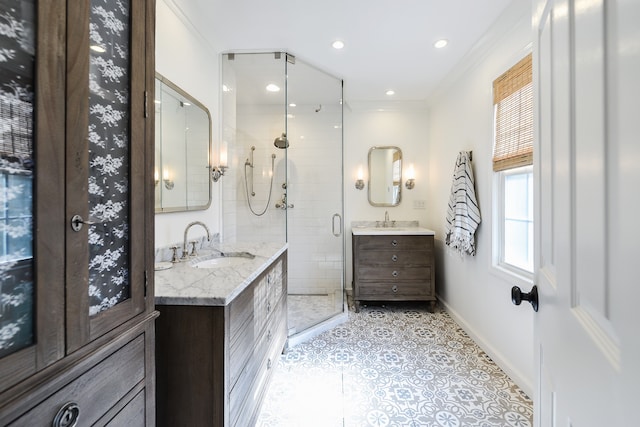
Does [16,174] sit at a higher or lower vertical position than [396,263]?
higher

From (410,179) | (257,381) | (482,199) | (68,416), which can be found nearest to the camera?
(68,416)

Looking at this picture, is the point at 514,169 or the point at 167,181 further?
the point at 514,169

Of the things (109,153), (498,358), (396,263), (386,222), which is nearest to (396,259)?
(396,263)

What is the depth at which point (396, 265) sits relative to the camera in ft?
10.6

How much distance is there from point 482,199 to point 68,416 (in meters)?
2.71

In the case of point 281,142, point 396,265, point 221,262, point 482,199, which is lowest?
point 396,265

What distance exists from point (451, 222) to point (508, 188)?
64 centimetres

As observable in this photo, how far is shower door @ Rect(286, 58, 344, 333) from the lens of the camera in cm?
339

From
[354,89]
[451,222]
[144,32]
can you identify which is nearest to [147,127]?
[144,32]

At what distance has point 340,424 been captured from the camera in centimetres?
161

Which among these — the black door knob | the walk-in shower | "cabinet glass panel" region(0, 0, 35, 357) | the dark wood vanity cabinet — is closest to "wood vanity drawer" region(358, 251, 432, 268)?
the dark wood vanity cabinet

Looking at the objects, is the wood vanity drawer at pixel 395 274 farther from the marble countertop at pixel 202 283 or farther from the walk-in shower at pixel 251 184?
the marble countertop at pixel 202 283

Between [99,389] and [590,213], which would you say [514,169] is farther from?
[99,389]

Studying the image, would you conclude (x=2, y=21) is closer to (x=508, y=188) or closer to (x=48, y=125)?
(x=48, y=125)
